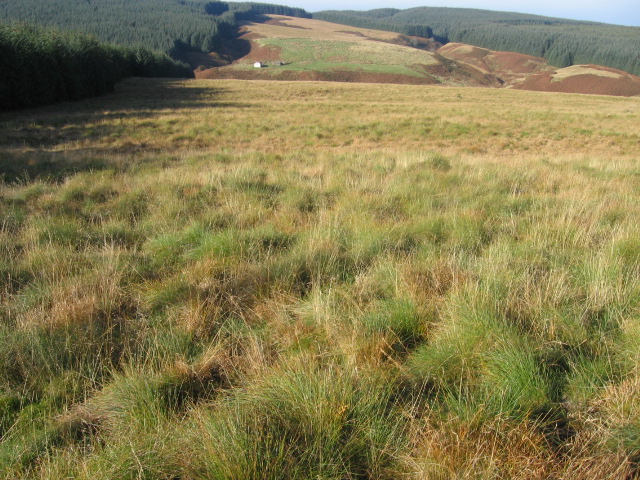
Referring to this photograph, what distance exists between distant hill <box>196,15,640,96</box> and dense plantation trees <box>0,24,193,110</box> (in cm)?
3217

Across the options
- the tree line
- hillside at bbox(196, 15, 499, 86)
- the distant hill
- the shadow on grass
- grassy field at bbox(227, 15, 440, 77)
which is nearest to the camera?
the shadow on grass

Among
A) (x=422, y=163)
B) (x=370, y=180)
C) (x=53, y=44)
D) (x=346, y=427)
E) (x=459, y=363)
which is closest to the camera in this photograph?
(x=346, y=427)

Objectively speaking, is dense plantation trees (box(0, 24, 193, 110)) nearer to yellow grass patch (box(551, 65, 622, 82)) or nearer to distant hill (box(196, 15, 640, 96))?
distant hill (box(196, 15, 640, 96))

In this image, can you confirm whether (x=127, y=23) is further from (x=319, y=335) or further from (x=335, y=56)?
(x=319, y=335)

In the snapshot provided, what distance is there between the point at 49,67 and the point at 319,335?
37.5 meters

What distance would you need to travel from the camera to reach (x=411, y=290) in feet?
9.28

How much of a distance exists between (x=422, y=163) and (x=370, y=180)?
7.78ft

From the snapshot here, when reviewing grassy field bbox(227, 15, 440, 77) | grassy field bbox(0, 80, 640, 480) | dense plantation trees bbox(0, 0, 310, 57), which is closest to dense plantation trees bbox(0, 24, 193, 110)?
grassy field bbox(0, 80, 640, 480)

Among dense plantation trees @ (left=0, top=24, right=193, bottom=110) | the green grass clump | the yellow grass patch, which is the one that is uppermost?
the yellow grass patch

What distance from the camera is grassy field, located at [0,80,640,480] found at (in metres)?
1.62

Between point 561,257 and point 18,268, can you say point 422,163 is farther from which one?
point 18,268

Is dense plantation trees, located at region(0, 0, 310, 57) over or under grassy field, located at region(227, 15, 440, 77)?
over

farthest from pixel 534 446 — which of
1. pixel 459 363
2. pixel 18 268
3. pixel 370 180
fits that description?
pixel 370 180

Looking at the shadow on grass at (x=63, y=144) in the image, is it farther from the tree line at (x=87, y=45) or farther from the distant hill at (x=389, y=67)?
the distant hill at (x=389, y=67)
